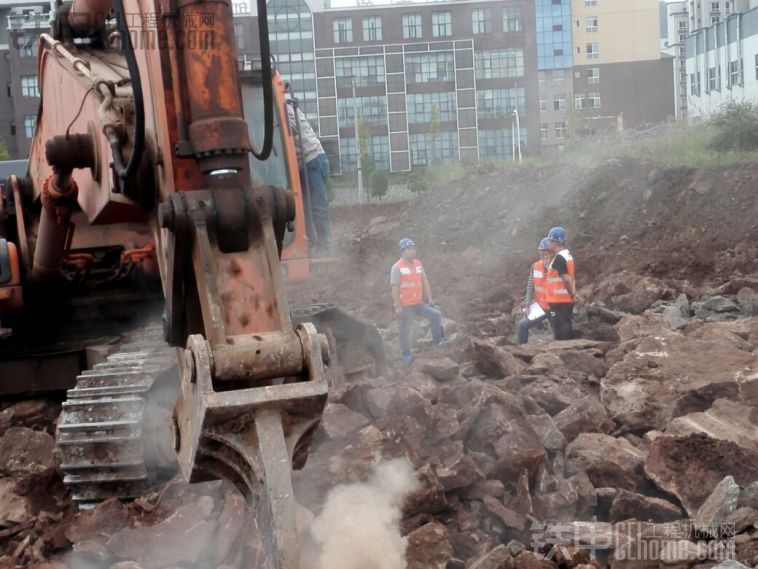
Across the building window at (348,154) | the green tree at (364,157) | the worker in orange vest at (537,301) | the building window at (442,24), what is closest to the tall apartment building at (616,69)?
the building window at (442,24)

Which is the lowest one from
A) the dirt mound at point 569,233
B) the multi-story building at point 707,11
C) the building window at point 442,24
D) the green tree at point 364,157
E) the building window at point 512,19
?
the dirt mound at point 569,233

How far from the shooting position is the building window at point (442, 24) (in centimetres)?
5062

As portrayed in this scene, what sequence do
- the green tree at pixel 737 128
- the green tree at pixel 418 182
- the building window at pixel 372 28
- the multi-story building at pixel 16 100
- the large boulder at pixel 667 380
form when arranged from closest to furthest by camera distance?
1. the large boulder at pixel 667 380
2. the green tree at pixel 737 128
3. the green tree at pixel 418 182
4. the multi-story building at pixel 16 100
5. the building window at pixel 372 28

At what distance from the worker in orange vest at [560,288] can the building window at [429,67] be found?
148 ft

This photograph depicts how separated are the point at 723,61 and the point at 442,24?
43.0 feet

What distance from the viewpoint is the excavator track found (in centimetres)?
550

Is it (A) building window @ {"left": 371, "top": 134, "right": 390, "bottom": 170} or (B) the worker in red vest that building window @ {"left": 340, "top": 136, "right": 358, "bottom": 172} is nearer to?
(A) building window @ {"left": 371, "top": 134, "right": 390, "bottom": 170}

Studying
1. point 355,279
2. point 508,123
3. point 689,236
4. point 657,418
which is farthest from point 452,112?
point 657,418

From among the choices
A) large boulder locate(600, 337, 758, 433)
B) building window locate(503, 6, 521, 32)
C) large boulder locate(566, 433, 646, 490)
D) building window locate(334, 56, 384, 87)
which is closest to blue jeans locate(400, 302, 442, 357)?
large boulder locate(600, 337, 758, 433)

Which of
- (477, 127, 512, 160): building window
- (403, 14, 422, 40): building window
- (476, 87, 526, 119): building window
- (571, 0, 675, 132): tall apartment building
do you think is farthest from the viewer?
(571, 0, 675, 132): tall apartment building

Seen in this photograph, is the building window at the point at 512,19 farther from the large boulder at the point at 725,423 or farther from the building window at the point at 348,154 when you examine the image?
the large boulder at the point at 725,423

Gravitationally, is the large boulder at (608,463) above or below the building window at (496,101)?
below

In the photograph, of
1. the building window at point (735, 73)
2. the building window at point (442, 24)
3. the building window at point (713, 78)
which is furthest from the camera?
the building window at point (442, 24)

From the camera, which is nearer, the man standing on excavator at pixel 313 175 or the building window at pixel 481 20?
the man standing on excavator at pixel 313 175
